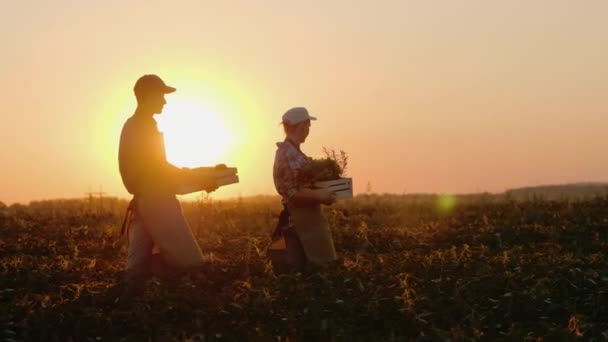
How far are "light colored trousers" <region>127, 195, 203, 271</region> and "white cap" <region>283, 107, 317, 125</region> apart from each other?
1499 millimetres

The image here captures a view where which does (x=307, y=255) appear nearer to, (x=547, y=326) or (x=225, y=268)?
(x=225, y=268)

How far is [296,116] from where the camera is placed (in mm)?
9555

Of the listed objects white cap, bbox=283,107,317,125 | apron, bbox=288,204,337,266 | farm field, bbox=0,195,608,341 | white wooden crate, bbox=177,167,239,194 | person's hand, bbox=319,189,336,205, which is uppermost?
white cap, bbox=283,107,317,125

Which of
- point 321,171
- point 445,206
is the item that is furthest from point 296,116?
point 445,206

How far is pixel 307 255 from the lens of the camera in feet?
31.8

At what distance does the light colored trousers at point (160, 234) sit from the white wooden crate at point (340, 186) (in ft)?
5.09

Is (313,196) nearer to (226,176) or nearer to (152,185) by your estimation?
(226,176)

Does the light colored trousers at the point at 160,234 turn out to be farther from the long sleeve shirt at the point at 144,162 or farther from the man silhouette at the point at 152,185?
the long sleeve shirt at the point at 144,162

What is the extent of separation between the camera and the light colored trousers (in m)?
9.14

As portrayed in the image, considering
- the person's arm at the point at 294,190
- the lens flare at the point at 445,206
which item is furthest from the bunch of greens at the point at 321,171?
the lens flare at the point at 445,206

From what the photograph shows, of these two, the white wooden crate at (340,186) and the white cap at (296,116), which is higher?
the white cap at (296,116)

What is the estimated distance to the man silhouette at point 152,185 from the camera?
916 centimetres

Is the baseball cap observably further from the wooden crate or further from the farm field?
the farm field

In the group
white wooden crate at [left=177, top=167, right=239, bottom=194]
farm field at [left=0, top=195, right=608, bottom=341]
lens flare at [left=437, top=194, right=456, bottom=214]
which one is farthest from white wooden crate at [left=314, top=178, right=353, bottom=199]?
lens flare at [left=437, top=194, right=456, bottom=214]
